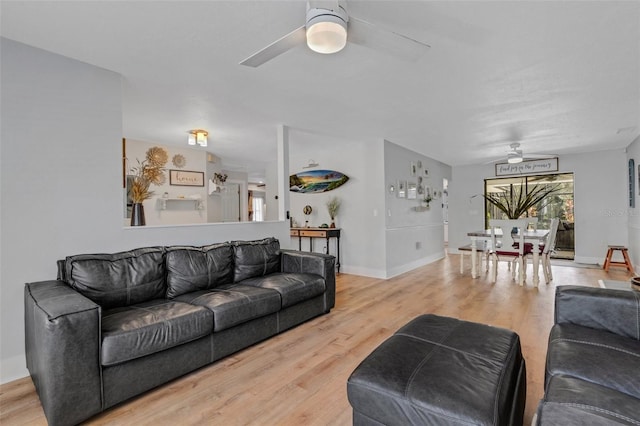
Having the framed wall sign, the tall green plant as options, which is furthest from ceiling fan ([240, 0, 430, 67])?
the tall green plant

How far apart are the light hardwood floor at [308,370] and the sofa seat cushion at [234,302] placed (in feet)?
1.05

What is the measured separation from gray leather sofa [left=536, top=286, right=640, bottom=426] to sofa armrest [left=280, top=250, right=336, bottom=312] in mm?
2019

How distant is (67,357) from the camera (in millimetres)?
1567

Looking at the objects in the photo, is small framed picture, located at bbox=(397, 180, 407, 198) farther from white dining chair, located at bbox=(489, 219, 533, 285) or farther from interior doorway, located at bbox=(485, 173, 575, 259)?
interior doorway, located at bbox=(485, 173, 575, 259)

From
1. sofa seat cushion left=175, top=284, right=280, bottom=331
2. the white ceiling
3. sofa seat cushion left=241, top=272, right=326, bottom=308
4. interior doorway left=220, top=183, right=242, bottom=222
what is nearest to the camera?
the white ceiling

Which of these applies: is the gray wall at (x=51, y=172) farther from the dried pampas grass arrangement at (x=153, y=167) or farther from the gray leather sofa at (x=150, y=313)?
the dried pampas grass arrangement at (x=153, y=167)

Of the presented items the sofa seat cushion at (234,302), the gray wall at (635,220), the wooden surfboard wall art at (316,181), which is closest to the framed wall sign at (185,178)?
the wooden surfboard wall art at (316,181)

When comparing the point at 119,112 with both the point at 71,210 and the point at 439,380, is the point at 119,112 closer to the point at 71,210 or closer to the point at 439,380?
the point at 71,210

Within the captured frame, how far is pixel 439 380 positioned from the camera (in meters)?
1.24

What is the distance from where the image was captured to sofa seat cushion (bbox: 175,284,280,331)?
226 cm

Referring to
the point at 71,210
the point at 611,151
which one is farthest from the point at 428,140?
the point at 71,210

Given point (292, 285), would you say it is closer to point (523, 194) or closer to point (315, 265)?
point (315, 265)

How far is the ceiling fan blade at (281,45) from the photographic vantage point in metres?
1.67

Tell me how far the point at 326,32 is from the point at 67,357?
2.20 metres
